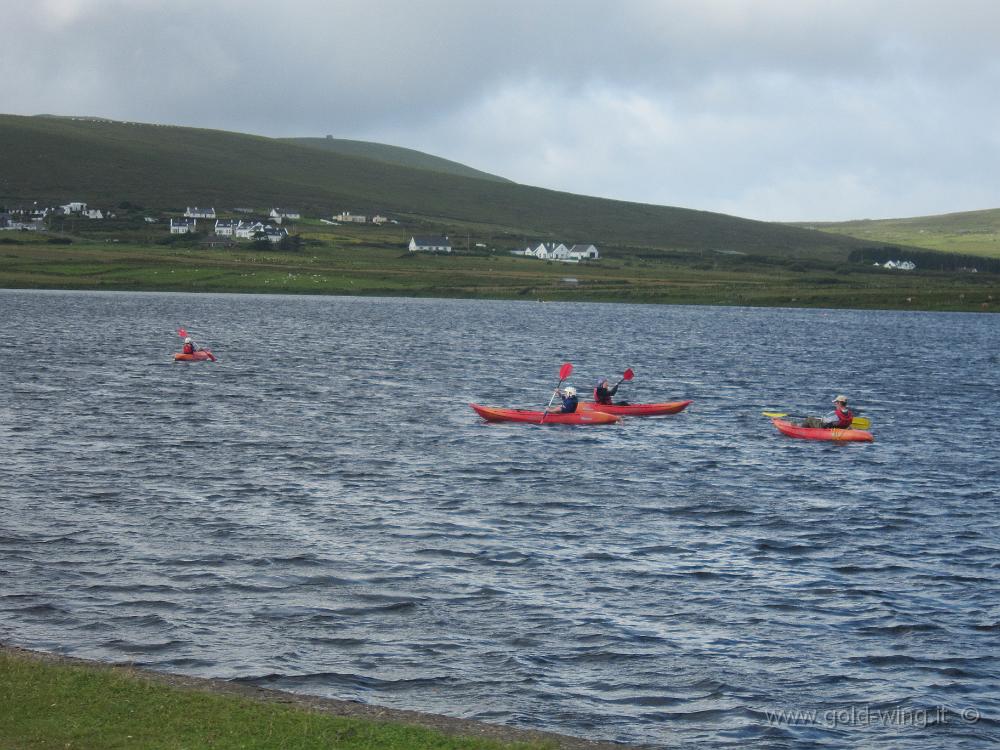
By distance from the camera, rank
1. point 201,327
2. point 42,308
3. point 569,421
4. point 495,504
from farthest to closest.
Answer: point 42,308
point 201,327
point 569,421
point 495,504

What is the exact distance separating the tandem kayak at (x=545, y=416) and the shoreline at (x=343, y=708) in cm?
3465

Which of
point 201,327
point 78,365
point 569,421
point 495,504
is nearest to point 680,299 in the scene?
point 201,327

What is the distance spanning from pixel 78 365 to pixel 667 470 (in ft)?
153

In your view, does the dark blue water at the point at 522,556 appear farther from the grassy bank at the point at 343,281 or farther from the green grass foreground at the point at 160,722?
the grassy bank at the point at 343,281

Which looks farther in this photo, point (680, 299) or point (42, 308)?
point (680, 299)

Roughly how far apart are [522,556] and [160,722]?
1384cm

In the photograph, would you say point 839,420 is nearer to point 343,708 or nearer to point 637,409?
point 637,409

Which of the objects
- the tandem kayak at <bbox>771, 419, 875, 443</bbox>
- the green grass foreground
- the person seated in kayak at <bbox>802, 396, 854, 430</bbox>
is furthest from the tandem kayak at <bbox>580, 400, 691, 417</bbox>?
the green grass foreground

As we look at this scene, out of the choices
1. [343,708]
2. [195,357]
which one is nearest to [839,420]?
[343,708]

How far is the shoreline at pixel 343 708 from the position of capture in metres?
15.7

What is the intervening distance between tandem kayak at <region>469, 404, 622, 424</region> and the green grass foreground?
36.3 metres

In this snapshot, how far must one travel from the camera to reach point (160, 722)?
1485 centimetres

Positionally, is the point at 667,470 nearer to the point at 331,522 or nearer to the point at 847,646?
the point at 331,522

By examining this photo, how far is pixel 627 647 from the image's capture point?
21391mm
